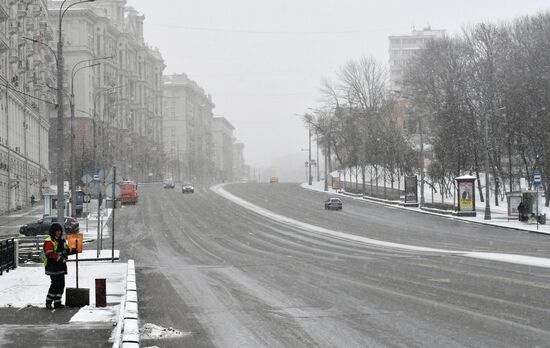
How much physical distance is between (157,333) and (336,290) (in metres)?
6.03

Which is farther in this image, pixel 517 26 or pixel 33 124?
pixel 33 124

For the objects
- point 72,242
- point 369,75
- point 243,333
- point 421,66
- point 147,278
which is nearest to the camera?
point 243,333

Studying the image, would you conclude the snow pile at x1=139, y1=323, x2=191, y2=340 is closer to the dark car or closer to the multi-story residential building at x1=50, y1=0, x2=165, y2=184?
the dark car

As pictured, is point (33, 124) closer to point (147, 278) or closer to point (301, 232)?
point (301, 232)

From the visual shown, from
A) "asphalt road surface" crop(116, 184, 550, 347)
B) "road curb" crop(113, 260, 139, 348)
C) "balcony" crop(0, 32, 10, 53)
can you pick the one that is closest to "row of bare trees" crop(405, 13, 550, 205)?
"asphalt road surface" crop(116, 184, 550, 347)

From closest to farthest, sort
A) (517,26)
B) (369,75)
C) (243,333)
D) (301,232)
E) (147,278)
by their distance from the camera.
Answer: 1. (243,333)
2. (147,278)
3. (301,232)
4. (517,26)
5. (369,75)

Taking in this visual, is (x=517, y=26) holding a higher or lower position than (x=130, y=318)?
higher

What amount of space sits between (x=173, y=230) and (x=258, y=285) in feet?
89.1

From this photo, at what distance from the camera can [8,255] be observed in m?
21.9

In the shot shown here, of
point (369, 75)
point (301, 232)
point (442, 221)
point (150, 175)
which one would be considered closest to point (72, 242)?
point (301, 232)

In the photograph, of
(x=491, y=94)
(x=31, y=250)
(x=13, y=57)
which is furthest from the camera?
(x=13, y=57)

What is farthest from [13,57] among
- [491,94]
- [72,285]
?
[72,285]

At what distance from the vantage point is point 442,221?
51.8 m

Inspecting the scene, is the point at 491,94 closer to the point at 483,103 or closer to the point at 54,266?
the point at 483,103
